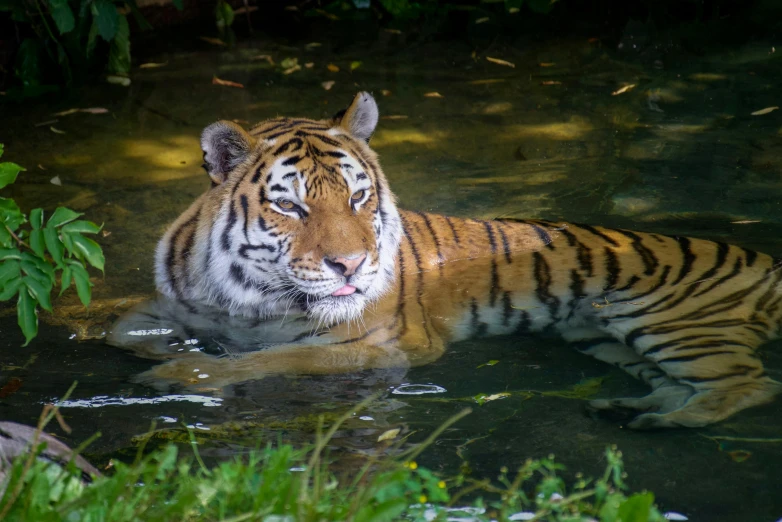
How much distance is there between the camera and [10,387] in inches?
133

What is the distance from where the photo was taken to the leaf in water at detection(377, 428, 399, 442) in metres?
3.01

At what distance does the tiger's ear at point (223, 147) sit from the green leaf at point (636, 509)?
7.30ft

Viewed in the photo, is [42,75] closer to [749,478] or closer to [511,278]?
[511,278]

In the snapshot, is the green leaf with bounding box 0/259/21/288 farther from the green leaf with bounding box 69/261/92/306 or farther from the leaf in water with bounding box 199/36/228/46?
the leaf in water with bounding box 199/36/228/46

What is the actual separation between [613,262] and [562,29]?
4.59 m

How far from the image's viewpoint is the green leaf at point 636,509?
209 centimetres

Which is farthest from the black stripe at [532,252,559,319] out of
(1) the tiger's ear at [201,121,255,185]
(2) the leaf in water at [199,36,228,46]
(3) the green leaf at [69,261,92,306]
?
(2) the leaf in water at [199,36,228,46]

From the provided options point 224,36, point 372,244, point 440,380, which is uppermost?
point 224,36

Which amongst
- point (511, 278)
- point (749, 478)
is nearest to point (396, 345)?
point (511, 278)

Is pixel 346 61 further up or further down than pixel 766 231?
further up

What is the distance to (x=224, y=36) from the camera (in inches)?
326

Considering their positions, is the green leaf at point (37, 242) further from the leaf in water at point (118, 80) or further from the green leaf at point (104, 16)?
the leaf in water at point (118, 80)

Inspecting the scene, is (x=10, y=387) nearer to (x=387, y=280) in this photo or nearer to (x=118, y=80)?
(x=387, y=280)

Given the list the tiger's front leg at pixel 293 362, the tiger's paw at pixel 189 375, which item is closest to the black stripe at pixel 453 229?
the tiger's front leg at pixel 293 362
